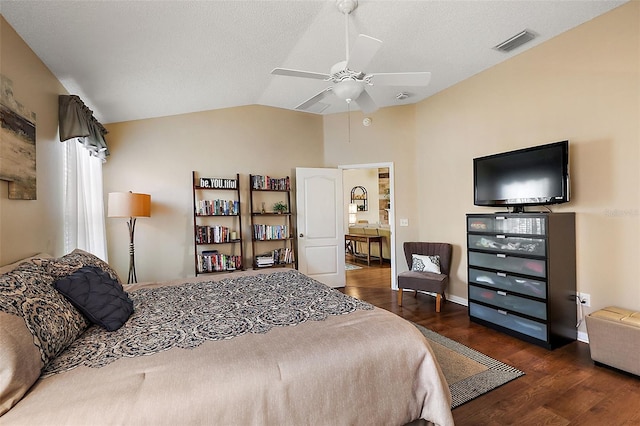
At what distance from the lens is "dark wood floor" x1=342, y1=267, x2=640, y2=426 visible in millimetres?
1826

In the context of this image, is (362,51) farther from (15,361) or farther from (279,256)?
(279,256)

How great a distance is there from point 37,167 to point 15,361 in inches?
78.2

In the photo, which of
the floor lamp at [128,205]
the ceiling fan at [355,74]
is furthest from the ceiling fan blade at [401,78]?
the floor lamp at [128,205]

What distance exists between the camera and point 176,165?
4332 millimetres

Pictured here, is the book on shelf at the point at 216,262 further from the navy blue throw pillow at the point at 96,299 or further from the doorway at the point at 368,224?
the navy blue throw pillow at the point at 96,299

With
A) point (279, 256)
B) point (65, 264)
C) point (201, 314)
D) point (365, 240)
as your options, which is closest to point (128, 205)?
point (65, 264)

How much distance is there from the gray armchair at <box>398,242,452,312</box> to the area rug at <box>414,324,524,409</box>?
3.42 ft

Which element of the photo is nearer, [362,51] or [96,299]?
[96,299]

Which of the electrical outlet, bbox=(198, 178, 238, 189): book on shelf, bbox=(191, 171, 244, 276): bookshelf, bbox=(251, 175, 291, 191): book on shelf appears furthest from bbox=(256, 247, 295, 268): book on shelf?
the electrical outlet

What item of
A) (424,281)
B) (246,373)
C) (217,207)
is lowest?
(424,281)

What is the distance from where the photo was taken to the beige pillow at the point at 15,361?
3.28 feet

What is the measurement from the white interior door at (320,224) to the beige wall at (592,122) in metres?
2.19

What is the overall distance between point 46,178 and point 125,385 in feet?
7.71

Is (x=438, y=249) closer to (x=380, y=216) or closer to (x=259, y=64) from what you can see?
(x=259, y=64)
